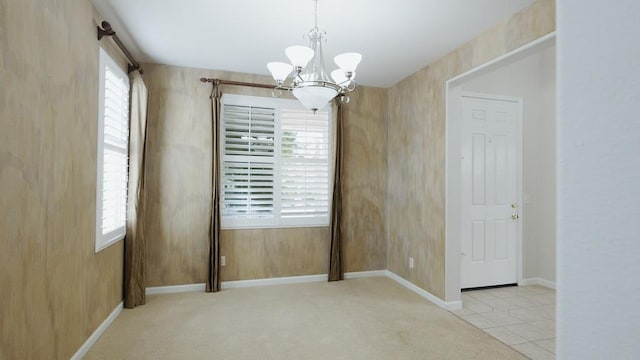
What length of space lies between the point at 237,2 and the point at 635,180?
2778 millimetres

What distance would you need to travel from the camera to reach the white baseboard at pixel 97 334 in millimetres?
Answer: 2394

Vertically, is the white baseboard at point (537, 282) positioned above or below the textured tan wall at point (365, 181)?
below

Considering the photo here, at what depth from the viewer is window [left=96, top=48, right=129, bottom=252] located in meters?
2.70

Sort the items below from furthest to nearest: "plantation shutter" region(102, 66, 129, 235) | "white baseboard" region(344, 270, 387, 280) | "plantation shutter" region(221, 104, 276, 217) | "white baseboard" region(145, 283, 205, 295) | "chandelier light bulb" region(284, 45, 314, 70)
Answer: "white baseboard" region(344, 270, 387, 280)
"plantation shutter" region(221, 104, 276, 217)
"white baseboard" region(145, 283, 205, 295)
"plantation shutter" region(102, 66, 129, 235)
"chandelier light bulb" region(284, 45, 314, 70)

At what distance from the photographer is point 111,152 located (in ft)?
9.77

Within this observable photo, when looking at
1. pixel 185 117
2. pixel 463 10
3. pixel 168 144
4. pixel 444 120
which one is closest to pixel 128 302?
pixel 168 144

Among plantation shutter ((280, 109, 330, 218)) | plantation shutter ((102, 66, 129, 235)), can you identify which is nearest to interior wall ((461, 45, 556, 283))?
plantation shutter ((280, 109, 330, 218))

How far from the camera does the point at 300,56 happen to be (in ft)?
7.29

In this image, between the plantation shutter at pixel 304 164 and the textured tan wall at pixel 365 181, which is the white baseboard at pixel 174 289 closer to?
the plantation shutter at pixel 304 164

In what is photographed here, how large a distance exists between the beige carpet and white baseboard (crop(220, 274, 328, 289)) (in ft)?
0.46

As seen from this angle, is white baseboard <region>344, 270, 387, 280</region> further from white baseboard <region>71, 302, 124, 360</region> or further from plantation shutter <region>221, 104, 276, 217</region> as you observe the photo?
white baseboard <region>71, 302, 124, 360</region>

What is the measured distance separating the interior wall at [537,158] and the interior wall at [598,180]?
4.48 m

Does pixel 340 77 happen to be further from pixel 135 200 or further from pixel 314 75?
pixel 135 200

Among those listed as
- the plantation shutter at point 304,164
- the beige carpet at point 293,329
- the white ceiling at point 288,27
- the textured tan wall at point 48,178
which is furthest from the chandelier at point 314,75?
the beige carpet at point 293,329
